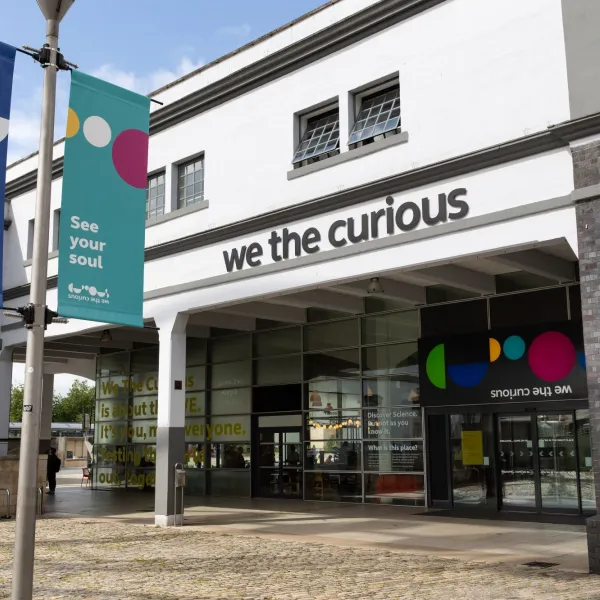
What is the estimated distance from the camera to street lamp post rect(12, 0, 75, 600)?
264 inches

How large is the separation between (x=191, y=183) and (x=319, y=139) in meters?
3.97

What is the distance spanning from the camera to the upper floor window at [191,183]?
17.7 metres

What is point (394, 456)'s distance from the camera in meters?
18.8

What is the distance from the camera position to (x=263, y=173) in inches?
621

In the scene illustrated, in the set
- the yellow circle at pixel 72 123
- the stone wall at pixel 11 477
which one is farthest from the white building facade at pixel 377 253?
the yellow circle at pixel 72 123

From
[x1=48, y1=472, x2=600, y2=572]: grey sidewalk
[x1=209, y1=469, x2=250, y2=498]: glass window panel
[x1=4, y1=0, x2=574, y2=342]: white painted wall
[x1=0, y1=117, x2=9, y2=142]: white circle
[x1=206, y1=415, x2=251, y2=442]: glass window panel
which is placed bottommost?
[x1=48, y1=472, x2=600, y2=572]: grey sidewalk

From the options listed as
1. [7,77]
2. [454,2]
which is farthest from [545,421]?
[7,77]

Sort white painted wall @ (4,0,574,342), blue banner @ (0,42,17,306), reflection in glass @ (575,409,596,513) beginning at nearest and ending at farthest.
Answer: blue banner @ (0,42,17,306)
white painted wall @ (4,0,574,342)
reflection in glass @ (575,409,596,513)

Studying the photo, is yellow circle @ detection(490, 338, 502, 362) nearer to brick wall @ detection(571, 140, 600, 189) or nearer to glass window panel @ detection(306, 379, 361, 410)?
glass window panel @ detection(306, 379, 361, 410)

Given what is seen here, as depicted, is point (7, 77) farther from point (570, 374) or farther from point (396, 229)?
point (570, 374)

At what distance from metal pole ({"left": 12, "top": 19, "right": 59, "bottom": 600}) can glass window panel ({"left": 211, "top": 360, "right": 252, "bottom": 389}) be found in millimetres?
15813

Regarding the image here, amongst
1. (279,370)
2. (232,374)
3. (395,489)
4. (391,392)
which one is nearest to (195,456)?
(232,374)

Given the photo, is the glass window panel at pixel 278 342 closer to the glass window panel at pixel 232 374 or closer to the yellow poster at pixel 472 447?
the glass window panel at pixel 232 374

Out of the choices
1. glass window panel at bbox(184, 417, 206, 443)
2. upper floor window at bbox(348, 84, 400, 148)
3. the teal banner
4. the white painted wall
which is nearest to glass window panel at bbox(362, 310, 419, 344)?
the white painted wall
